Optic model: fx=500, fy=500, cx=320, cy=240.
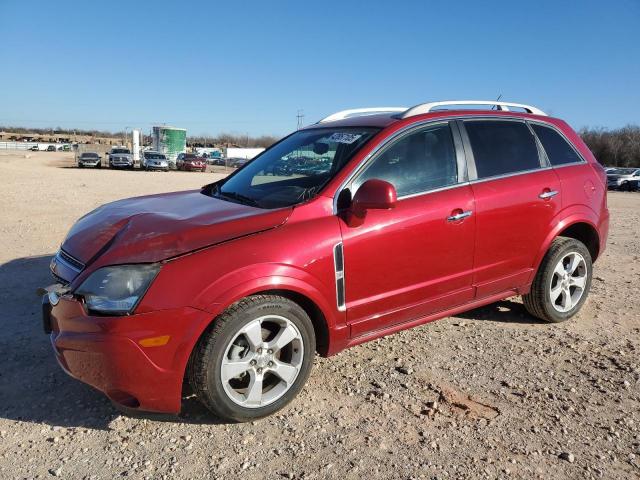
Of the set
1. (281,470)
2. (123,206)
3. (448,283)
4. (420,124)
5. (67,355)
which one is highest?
(420,124)

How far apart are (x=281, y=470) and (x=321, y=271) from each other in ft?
3.64

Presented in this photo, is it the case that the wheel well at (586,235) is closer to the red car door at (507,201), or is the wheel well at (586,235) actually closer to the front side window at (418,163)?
the red car door at (507,201)

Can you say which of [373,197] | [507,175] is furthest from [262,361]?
[507,175]

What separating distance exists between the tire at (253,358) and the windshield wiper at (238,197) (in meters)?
0.84

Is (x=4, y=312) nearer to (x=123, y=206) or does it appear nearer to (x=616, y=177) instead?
(x=123, y=206)

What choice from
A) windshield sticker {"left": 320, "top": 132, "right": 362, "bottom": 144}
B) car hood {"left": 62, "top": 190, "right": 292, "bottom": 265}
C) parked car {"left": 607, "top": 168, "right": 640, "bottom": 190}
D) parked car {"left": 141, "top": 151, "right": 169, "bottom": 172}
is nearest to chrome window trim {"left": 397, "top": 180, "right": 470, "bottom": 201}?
windshield sticker {"left": 320, "top": 132, "right": 362, "bottom": 144}

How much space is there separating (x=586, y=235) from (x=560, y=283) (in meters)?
0.63

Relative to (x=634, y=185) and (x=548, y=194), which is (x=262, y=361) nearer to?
(x=548, y=194)

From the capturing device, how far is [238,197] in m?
3.72

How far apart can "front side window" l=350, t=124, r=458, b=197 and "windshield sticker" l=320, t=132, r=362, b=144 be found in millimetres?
292

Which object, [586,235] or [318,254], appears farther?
[586,235]

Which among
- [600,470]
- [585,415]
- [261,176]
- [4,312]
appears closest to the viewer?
[600,470]

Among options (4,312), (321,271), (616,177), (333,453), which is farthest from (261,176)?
(616,177)

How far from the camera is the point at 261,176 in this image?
4086 mm
